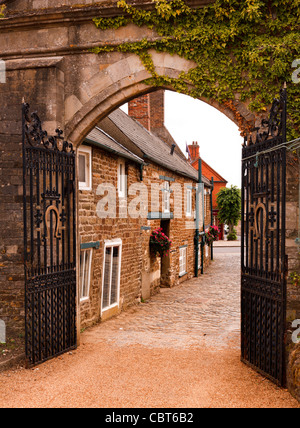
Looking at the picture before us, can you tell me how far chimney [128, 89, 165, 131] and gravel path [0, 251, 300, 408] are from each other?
37.0ft

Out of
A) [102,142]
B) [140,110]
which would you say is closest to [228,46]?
[102,142]

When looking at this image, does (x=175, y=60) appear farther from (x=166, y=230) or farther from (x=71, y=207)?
(x=166, y=230)

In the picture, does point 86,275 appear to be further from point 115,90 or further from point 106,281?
point 115,90

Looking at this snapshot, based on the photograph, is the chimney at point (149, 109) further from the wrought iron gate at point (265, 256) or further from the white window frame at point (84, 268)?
the wrought iron gate at point (265, 256)

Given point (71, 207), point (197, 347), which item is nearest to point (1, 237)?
point (71, 207)

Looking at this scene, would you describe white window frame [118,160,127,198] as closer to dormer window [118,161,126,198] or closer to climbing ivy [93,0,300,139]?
dormer window [118,161,126,198]

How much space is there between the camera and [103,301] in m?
10.1

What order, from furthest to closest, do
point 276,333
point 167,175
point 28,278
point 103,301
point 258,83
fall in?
point 167,175 → point 103,301 → point 258,83 → point 28,278 → point 276,333

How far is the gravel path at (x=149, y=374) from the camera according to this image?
4.77m

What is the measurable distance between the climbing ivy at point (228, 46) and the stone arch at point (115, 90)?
0.09 meters

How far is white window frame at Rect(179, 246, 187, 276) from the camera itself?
1802cm

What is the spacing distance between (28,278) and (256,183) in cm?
349

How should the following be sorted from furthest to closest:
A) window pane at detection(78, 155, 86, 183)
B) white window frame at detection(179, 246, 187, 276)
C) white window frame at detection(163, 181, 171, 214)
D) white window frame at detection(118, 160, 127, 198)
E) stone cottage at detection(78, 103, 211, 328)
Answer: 1. white window frame at detection(179, 246, 187, 276)
2. white window frame at detection(163, 181, 171, 214)
3. white window frame at detection(118, 160, 127, 198)
4. stone cottage at detection(78, 103, 211, 328)
5. window pane at detection(78, 155, 86, 183)

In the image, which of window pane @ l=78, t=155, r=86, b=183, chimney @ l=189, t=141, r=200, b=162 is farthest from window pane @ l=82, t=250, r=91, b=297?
chimney @ l=189, t=141, r=200, b=162
